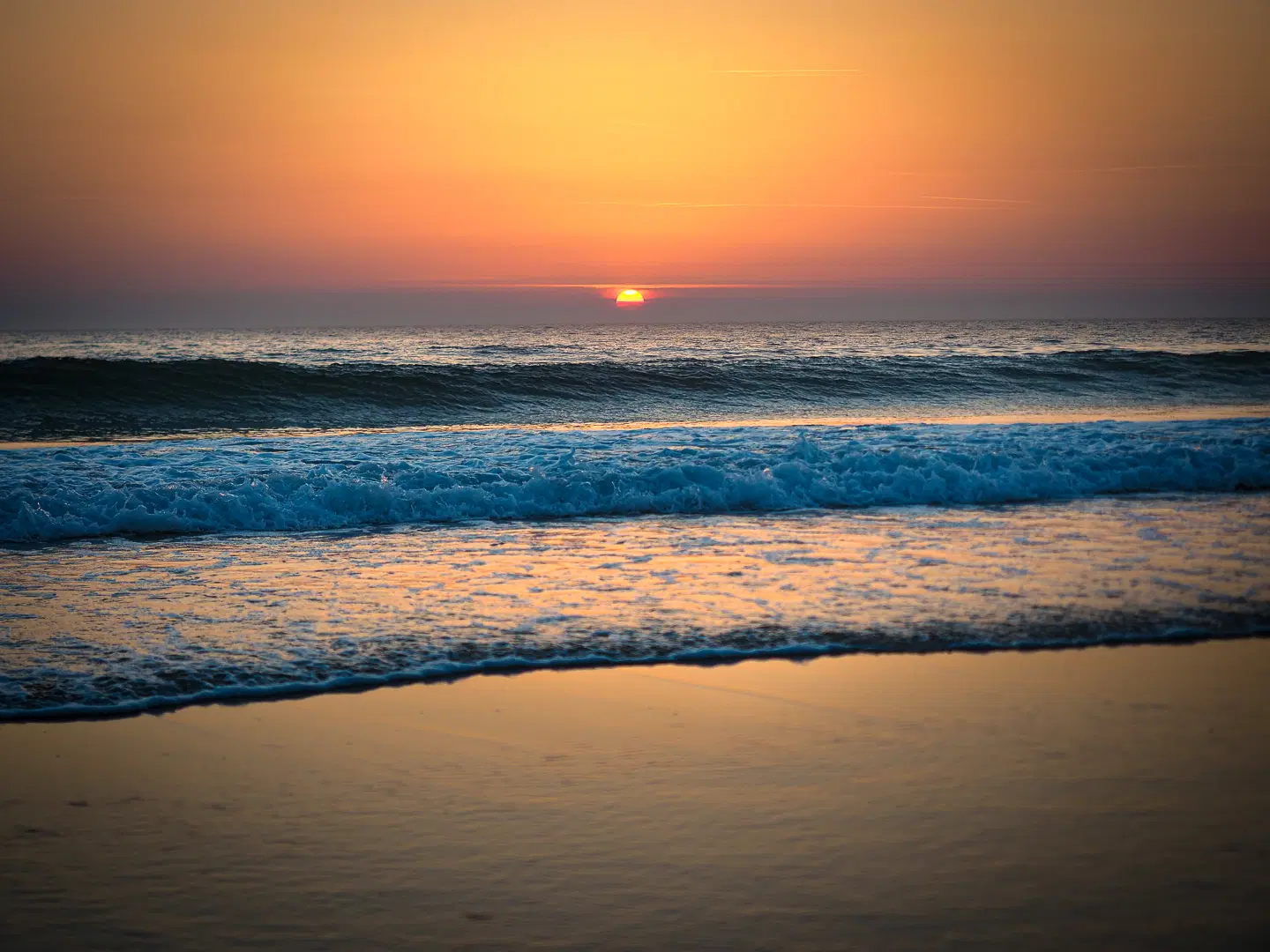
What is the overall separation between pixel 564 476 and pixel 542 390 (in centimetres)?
1380

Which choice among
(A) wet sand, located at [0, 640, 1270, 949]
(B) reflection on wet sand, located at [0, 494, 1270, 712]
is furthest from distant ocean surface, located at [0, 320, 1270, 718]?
(A) wet sand, located at [0, 640, 1270, 949]

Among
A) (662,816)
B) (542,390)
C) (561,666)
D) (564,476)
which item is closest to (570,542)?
(564,476)

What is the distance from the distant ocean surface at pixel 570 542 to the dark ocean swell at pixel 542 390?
12.1 inches

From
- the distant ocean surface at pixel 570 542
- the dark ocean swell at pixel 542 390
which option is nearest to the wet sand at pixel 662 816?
the distant ocean surface at pixel 570 542

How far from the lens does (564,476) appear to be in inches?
475

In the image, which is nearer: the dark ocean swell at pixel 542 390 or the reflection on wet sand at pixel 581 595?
the reflection on wet sand at pixel 581 595

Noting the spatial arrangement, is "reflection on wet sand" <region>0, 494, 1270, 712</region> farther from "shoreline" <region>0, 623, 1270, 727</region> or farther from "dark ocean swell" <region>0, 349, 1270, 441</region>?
"dark ocean swell" <region>0, 349, 1270, 441</region>

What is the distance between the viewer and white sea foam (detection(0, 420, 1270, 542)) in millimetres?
10641

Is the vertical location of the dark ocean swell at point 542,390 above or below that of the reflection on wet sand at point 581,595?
above

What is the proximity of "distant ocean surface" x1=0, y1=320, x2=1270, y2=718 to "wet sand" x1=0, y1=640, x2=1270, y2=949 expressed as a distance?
726 millimetres

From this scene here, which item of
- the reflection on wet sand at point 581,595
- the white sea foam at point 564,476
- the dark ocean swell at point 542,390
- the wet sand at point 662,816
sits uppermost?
the dark ocean swell at point 542,390

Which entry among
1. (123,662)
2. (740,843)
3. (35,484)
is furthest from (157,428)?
(740,843)

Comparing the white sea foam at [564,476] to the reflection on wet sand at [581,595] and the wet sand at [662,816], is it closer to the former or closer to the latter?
A: the reflection on wet sand at [581,595]

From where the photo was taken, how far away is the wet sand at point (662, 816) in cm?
303
